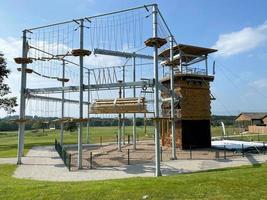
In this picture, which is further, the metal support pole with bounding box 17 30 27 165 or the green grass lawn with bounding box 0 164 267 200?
the metal support pole with bounding box 17 30 27 165

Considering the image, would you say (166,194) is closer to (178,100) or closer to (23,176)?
(23,176)

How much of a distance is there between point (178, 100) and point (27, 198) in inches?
814

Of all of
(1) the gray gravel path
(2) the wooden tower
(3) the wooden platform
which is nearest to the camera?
(1) the gray gravel path

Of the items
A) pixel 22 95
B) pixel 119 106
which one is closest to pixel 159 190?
pixel 119 106

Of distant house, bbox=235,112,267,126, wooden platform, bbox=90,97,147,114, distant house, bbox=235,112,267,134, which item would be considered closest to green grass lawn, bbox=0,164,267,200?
wooden platform, bbox=90,97,147,114

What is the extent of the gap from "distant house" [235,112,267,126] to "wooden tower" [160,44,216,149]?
43.9m

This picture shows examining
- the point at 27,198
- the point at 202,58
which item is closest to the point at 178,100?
the point at 202,58

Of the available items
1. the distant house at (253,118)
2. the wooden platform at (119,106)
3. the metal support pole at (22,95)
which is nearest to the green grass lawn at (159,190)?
the wooden platform at (119,106)

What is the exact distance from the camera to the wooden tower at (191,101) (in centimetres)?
3212

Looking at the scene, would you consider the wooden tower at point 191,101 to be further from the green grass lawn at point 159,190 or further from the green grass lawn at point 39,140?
the green grass lawn at point 159,190

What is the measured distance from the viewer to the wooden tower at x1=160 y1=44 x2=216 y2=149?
32.1 m

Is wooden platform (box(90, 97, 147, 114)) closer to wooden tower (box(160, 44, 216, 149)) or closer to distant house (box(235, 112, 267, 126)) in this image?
wooden tower (box(160, 44, 216, 149))

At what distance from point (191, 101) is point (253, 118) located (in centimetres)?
4703

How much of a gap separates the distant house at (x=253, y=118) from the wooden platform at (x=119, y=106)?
59589mm
